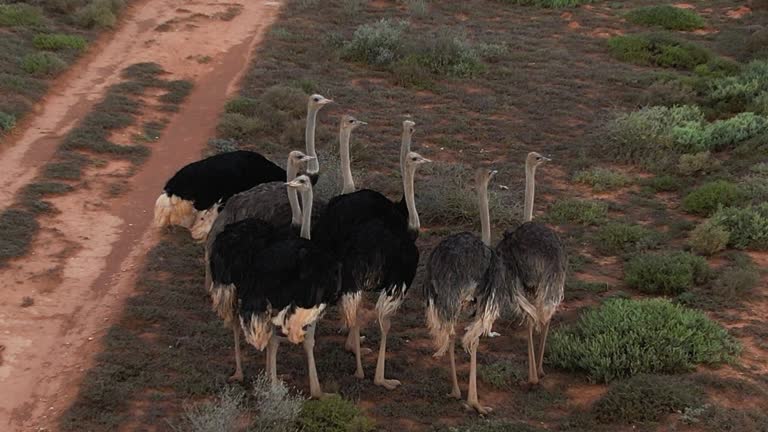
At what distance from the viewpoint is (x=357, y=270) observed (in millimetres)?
7602

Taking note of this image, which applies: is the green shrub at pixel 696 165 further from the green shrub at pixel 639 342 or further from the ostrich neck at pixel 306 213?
the ostrich neck at pixel 306 213

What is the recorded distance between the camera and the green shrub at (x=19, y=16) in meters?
18.7

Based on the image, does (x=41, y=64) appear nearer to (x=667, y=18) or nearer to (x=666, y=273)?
(x=666, y=273)

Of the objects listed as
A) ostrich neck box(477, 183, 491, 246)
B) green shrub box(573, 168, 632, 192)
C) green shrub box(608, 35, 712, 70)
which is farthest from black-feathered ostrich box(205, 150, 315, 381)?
green shrub box(608, 35, 712, 70)

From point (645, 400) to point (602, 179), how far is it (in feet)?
20.7

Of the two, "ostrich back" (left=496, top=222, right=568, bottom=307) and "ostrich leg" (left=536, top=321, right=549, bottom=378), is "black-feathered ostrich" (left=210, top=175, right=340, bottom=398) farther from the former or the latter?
"ostrich leg" (left=536, top=321, right=549, bottom=378)

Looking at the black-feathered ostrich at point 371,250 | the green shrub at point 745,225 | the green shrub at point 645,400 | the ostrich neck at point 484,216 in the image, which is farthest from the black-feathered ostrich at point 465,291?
the green shrub at point 745,225

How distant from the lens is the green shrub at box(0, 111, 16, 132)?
13750 mm

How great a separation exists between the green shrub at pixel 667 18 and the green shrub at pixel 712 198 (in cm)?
1137

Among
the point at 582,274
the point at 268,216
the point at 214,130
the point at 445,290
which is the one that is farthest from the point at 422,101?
the point at 445,290

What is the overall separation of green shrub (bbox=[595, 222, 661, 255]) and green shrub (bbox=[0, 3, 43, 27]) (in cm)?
1344

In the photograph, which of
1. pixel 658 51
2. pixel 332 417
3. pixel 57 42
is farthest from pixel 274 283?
pixel 658 51

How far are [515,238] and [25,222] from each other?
619 centimetres

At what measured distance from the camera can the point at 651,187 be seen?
42.8 ft
